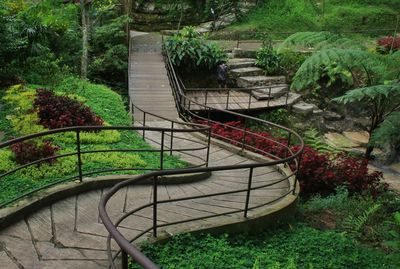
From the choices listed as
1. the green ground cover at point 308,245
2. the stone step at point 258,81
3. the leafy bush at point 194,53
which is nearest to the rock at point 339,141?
the stone step at point 258,81

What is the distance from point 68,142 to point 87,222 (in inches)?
122

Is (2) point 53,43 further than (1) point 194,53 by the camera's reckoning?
No

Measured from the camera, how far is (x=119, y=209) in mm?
5430

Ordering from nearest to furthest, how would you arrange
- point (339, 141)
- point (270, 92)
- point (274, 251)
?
point (274, 251), point (339, 141), point (270, 92)

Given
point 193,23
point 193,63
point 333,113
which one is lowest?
point 333,113

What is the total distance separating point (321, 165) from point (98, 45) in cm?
1261

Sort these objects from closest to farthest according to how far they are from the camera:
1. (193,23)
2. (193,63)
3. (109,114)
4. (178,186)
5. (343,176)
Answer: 1. (178,186)
2. (343,176)
3. (109,114)
4. (193,63)
5. (193,23)

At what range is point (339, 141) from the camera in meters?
14.1

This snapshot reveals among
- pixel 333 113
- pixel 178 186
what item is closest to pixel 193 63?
pixel 333 113

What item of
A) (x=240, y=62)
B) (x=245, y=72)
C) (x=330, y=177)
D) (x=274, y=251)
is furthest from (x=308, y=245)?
(x=240, y=62)

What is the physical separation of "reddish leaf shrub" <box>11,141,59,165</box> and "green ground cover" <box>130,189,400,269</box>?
9.73 feet

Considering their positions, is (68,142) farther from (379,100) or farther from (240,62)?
(240,62)

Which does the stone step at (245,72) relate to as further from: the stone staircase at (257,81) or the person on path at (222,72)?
the person on path at (222,72)

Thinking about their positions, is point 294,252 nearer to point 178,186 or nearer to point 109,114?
point 178,186
